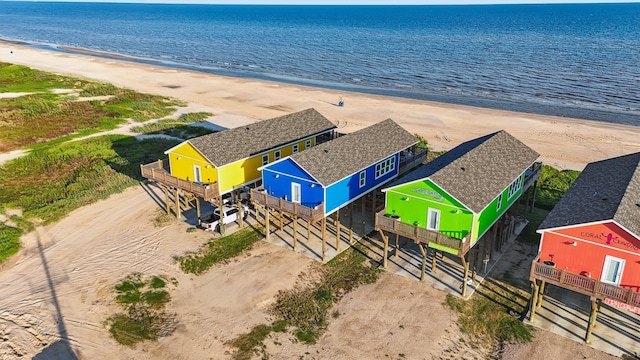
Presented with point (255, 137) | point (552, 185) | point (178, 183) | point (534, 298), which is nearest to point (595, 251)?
point (534, 298)

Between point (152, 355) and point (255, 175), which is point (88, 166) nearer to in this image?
point (255, 175)

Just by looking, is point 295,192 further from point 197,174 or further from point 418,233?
point 418,233

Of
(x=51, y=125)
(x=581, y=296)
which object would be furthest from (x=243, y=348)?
(x=51, y=125)

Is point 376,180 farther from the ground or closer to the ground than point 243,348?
farther from the ground

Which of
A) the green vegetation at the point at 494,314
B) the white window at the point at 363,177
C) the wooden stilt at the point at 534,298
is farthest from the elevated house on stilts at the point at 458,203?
the white window at the point at 363,177

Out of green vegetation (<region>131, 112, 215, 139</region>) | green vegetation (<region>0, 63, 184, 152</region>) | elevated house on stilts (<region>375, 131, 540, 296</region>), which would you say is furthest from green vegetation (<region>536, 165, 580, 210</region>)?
green vegetation (<region>0, 63, 184, 152</region>)

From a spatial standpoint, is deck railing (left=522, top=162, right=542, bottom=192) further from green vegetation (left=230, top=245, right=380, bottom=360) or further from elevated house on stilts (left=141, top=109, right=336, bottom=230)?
elevated house on stilts (left=141, top=109, right=336, bottom=230)

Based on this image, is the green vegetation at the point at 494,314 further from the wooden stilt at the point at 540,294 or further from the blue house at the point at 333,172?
the blue house at the point at 333,172
